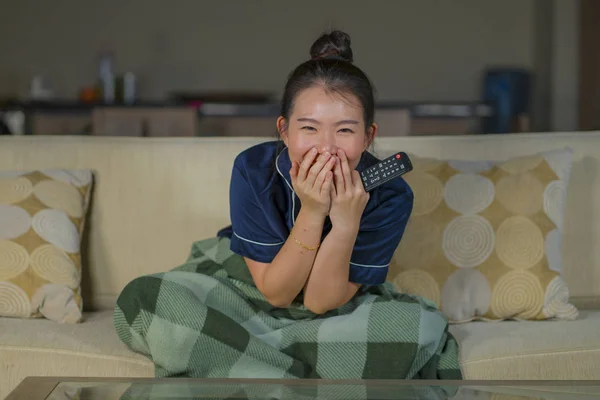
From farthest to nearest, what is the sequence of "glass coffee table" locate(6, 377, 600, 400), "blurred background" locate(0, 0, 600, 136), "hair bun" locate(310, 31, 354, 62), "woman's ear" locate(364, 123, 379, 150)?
1. "blurred background" locate(0, 0, 600, 136)
2. "hair bun" locate(310, 31, 354, 62)
3. "woman's ear" locate(364, 123, 379, 150)
4. "glass coffee table" locate(6, 377, 600, 400)

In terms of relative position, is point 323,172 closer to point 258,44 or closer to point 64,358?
point 64,358

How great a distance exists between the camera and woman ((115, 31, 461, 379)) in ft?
5.60

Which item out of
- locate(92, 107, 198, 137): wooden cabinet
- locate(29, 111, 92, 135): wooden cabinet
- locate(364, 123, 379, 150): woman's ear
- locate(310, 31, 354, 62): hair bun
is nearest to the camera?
locate(364, 123, 379, 150): woman's ear

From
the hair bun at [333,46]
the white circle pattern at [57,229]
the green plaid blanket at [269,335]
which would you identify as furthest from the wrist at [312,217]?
the white circle pattern at [57,229]

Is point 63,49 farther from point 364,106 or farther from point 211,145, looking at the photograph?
point 364,106

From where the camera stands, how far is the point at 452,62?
712cm

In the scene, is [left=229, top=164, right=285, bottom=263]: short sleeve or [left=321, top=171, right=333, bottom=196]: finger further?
[left=229, top=164, right=285, bottom=263]: short sleeve

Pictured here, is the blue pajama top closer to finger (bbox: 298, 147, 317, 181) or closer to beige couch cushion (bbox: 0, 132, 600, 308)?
finger (bbox: 298, 147, 317, 181)

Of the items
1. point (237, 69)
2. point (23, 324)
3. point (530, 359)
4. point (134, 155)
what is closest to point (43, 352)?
point (23, 324)

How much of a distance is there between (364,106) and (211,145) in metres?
0.67

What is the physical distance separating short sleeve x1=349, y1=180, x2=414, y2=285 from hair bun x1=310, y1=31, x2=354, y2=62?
0.31 metres

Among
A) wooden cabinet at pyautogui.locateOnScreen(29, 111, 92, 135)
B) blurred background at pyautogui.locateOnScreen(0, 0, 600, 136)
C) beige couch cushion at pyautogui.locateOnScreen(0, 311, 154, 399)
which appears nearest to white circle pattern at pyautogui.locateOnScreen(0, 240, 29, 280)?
beige couch cushion at pyautogui.locateOnScreen(0, 311, 154, 399)

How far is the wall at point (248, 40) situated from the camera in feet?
23.2

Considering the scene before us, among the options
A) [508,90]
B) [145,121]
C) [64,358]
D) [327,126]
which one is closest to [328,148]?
[327,126]
